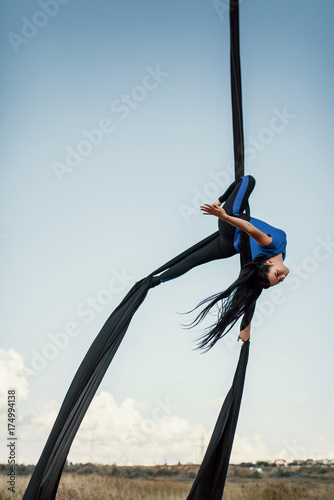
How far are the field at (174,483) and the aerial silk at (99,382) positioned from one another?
2259mm

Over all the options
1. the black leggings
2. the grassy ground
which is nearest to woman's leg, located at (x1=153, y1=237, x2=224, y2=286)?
the black leggings

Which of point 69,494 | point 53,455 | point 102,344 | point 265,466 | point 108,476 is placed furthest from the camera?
point 265,466

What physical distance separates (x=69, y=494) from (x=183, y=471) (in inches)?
66.8

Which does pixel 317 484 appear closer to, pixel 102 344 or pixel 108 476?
pixel 108 476

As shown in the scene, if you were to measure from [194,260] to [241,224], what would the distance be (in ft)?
1.88

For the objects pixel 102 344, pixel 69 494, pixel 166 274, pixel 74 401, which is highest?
pixel 166 274

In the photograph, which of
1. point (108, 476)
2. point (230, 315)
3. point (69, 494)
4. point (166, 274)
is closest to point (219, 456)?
point (230, 315)

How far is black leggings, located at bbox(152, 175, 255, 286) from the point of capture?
147 inches

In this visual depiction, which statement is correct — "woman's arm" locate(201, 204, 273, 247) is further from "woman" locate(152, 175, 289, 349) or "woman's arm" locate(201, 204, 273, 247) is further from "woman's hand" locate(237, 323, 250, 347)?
"woman's hand" locate(237, 323, 250, 347)

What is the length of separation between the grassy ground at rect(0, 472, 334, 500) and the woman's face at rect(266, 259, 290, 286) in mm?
3409

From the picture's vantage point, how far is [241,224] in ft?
11.1

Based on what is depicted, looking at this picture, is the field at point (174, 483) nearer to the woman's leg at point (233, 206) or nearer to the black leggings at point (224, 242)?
the black leggings at point (224, 242)

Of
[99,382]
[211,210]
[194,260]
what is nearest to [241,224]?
[211,210]

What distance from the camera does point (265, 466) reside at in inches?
266
